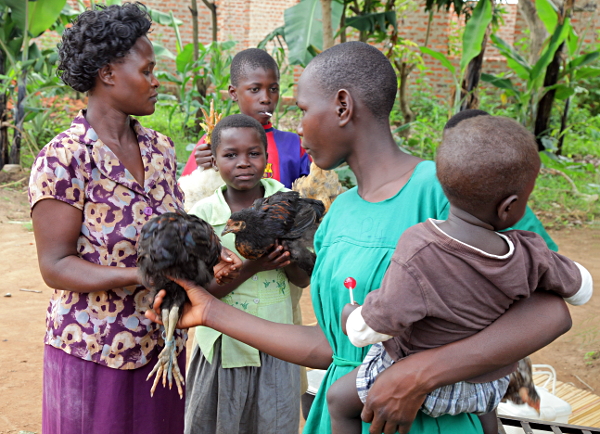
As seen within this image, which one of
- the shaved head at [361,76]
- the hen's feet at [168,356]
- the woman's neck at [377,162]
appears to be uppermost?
the shaved head at [361,76]

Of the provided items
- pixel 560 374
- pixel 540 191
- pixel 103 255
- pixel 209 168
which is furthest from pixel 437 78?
pixel 103 255

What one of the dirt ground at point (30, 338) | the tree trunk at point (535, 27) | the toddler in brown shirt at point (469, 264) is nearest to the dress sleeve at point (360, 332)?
the toddler in brown shirt at point (469, 264)

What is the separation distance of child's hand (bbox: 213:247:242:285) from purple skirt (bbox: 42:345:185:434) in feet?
1.42

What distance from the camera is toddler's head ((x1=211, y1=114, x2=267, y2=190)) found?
2691 millimetres

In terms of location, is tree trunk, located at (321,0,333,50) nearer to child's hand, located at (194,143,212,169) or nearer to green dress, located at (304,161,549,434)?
child's hand, located at (194,143,212,169)

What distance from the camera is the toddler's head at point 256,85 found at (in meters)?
3.45

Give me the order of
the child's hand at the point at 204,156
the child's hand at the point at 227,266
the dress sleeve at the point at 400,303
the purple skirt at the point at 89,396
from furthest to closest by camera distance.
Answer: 1. the child's hand at the point at 204,156
2. the child's hand at the point at 227,266
3. the purple skirt at the point at 89,396
4. the dress sleeve at the point at 400,303

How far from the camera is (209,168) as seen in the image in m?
3.15

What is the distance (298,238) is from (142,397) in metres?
0.92

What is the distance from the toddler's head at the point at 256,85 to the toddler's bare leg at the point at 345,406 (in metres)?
2.28

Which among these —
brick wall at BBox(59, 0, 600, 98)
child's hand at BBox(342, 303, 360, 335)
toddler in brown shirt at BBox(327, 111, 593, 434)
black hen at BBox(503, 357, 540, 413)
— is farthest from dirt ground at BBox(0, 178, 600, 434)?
brick wall at BBox(59, 0, 600, 98)

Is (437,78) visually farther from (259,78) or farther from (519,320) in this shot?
(519,320)

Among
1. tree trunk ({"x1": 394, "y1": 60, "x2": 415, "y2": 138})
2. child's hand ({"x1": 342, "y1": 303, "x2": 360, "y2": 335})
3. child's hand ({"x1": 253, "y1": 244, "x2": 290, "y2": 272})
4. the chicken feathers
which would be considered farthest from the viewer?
tree trunk ({"x1": 394, "y1": 60, "x2": 415, "y2": 138})

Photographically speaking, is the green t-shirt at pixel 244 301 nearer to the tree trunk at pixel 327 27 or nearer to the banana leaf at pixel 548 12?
the tree trunk at pixel 327 27
